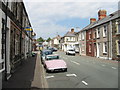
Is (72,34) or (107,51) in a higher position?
(72,34)

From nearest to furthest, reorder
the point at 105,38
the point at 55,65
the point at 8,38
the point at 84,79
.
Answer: the point at 84,79
the point at 8,38
the point at 55,65
the point at 105,38

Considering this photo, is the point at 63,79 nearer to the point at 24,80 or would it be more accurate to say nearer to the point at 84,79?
the point at 84,79

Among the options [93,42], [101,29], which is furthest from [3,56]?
[93,42]

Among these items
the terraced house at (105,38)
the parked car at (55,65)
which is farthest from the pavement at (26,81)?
the terraced house at (105,38)

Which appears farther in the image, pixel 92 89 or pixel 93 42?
pixel 93 42

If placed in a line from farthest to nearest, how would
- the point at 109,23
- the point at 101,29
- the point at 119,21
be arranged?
the point at 101,29, the point at 109,23, the point at 119,21

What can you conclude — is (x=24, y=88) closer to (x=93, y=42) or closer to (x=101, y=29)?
(x=101, y=29)

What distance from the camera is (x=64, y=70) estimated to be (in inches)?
455

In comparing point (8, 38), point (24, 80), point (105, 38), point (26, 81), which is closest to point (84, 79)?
point (26, 81)

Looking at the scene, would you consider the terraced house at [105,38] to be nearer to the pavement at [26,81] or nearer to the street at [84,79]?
the street at [84,79]

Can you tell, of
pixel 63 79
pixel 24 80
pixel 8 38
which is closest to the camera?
pixel 24 80

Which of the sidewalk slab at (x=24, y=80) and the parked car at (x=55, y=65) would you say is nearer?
the sidewalk slab at (x=24, y=80)

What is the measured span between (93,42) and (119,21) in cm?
968

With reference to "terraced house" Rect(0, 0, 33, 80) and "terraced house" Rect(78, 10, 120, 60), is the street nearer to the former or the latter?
"terraced house" Rect(0, 0, 33, 80)
